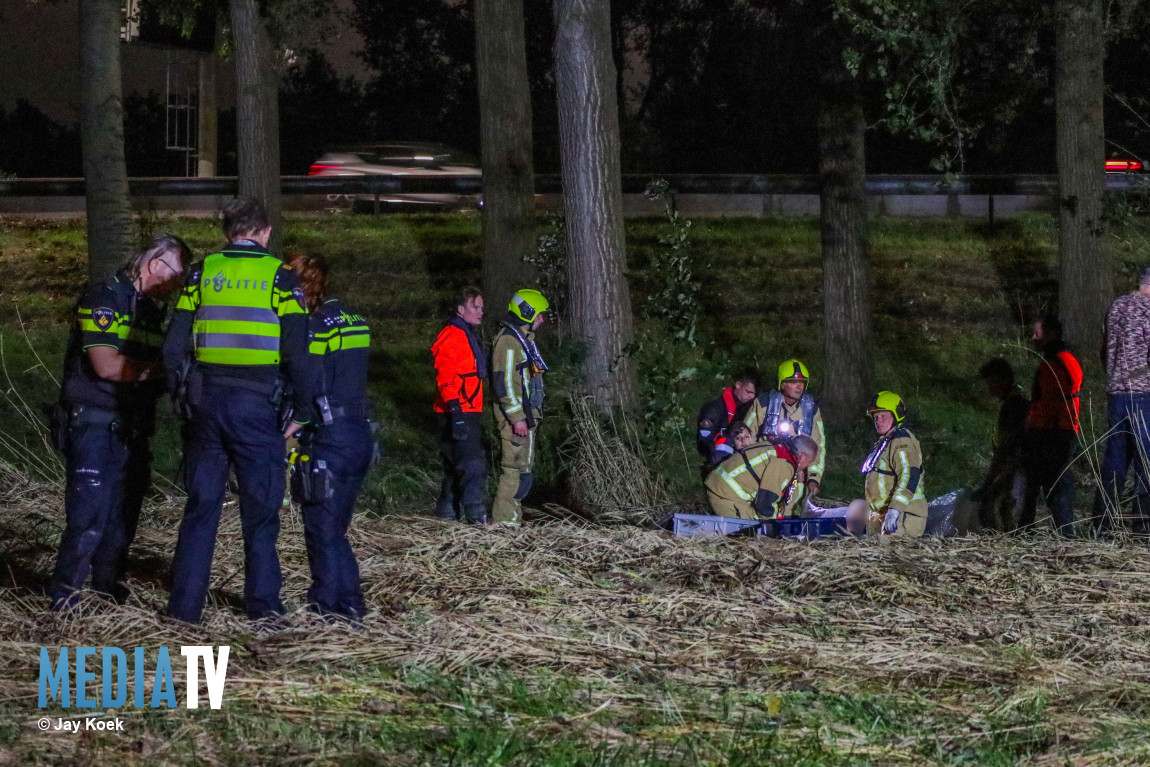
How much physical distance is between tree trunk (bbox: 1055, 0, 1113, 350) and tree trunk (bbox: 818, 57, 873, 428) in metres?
2.03

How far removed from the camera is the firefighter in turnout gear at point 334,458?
6.48m

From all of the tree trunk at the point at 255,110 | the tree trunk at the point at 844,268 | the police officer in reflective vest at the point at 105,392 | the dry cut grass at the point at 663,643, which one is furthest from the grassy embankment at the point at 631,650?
the tree trunk at the point at 255,110

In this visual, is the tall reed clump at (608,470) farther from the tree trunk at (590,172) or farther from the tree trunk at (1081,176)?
the tree trunk at (1081,176)

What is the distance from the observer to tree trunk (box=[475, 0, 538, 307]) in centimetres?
1462

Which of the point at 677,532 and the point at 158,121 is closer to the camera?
the point at 677,532

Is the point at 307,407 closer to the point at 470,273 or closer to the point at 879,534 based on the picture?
the point at 879,534

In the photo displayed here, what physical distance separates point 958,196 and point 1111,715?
2010 cm

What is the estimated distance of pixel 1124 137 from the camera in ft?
101

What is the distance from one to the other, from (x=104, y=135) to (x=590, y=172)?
14.8 feet

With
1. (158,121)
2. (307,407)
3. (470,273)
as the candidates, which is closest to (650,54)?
(158,121)

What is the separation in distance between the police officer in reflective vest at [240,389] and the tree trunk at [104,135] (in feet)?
23.8

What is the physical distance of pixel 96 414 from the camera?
668 centimetres

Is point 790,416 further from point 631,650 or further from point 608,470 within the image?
point 631,650

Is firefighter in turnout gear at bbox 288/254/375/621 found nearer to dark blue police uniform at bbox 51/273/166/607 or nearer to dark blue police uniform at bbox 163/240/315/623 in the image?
dark blue police uniform at bbox 163/240/315/623
